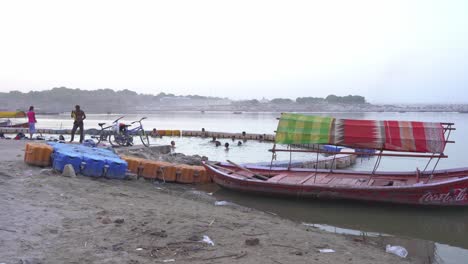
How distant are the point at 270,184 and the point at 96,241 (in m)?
7.72

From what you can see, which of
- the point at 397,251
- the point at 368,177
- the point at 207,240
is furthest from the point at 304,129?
the point at 207,240

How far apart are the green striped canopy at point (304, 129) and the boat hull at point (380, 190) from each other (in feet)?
4.27

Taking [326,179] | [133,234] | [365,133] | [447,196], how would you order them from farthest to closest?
[326,179] < [365,133] < [447,196] < [133,234]

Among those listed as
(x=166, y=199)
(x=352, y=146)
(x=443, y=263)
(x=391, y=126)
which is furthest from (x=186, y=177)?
(x=443, y=263)

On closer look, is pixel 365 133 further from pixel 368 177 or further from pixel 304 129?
pixel 368 177

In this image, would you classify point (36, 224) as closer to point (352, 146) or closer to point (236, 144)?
point (352, 146)

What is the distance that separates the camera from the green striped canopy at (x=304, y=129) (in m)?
13.3

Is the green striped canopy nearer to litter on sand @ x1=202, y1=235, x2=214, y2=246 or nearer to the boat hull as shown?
the boat hull

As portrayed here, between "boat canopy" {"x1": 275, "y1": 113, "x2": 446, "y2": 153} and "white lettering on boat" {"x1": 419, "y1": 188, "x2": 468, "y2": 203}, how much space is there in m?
1.12

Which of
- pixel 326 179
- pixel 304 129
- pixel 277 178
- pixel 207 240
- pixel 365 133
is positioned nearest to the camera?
pixel 207 240

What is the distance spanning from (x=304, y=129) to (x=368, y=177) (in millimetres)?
2640

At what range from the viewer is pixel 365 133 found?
12.9m

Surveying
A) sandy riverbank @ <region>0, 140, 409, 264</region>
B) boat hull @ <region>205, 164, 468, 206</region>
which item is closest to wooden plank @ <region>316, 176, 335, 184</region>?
boat hull @ <region>205, 164, 468, 206</region>

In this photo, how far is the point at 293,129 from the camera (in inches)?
546
